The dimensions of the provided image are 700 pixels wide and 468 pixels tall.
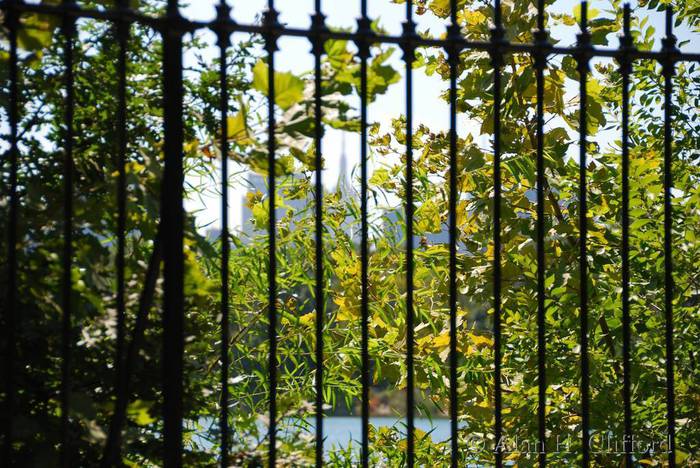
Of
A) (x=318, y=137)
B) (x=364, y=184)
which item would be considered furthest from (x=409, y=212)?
(x=318, y=137)

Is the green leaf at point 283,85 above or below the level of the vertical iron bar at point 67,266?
above

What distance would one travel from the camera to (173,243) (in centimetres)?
244

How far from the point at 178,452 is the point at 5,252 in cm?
74

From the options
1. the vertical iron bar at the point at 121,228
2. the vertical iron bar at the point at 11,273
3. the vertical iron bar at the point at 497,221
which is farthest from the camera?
the vertical iron bar at the point at 497,221

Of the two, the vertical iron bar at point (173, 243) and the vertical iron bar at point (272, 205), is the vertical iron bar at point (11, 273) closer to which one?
the vertical iron bar at point (173, 243)

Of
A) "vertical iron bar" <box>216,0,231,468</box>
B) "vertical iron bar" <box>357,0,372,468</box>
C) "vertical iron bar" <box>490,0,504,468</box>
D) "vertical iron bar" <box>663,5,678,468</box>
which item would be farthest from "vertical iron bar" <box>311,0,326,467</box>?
"vertical iron bar" <box>663,5,678,468</box>

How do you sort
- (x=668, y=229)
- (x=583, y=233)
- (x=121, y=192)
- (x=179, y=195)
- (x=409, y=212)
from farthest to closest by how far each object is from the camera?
(x=668, y=229) < (x=583, y=233) < (x=409, y=212) < (x=179, y=195) < (x=121, y=192)

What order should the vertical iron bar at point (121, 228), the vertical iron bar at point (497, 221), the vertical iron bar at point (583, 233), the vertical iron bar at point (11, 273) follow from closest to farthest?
the vertical iron bar at point (11, 273), the vertical iron bar at point (121, 228), the vertical iron bar at point (497, 221), the vertical iron bar at point (583, 233)

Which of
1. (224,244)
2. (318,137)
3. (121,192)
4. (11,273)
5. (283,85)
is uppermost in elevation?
(283,85)

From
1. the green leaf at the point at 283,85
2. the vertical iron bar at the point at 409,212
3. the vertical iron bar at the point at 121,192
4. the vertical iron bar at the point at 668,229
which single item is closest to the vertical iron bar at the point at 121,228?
the vertical iron bar at the point at 121,192

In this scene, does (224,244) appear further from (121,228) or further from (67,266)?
(67,266)

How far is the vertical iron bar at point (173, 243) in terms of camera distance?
242 cm

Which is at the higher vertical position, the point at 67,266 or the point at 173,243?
the point at 173,243

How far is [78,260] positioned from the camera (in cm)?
250
